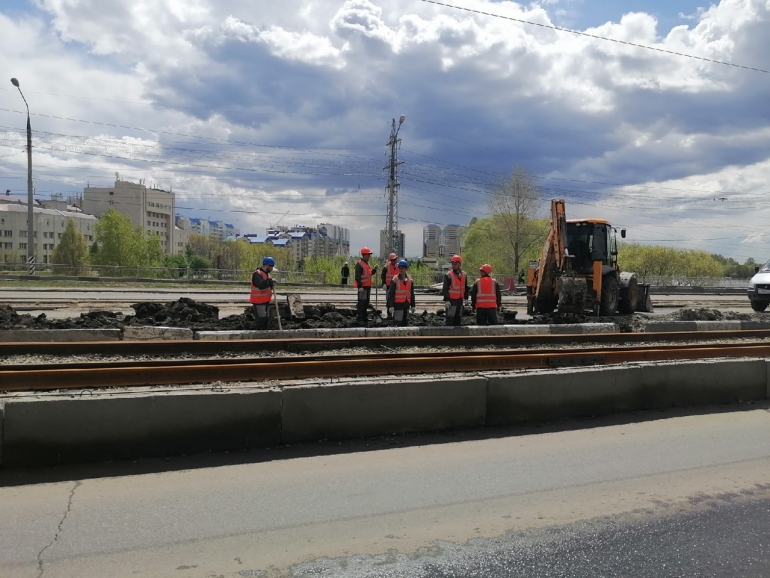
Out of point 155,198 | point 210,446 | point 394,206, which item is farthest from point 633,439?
point 155,198

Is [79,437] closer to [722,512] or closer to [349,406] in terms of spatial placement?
[349,406]

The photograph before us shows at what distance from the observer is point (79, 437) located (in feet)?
17.0

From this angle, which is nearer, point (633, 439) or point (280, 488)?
point (280, 488)

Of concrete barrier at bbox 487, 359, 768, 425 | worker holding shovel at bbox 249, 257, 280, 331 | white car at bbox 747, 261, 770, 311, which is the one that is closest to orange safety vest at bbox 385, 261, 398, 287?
worker holding shovel at bbox 249, 257, 280, 331

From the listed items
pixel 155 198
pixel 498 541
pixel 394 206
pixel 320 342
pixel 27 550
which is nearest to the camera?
pixel 27 550

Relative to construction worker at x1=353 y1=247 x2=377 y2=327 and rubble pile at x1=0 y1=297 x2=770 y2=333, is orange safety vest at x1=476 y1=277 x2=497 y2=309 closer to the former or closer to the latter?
rubble pile at x1=0 y1=297 x2=770 y2=333

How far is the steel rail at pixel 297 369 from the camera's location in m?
6.75

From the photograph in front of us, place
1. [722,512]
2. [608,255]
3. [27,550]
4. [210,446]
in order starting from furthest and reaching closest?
[608,255]
[210,446]
[722,512]
[27,550]

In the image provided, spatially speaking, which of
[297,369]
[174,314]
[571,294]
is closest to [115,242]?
[174,314]

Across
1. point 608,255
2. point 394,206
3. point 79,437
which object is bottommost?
point 79,437

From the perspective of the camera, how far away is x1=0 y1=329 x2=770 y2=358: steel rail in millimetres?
10023

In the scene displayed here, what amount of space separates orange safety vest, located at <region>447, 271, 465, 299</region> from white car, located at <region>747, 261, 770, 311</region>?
1449 centimetres

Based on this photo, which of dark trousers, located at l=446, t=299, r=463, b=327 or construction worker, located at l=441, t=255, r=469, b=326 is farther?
dark trousers, located at l=446, t=299, r=463, b=327

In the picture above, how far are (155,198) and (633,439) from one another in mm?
149554
